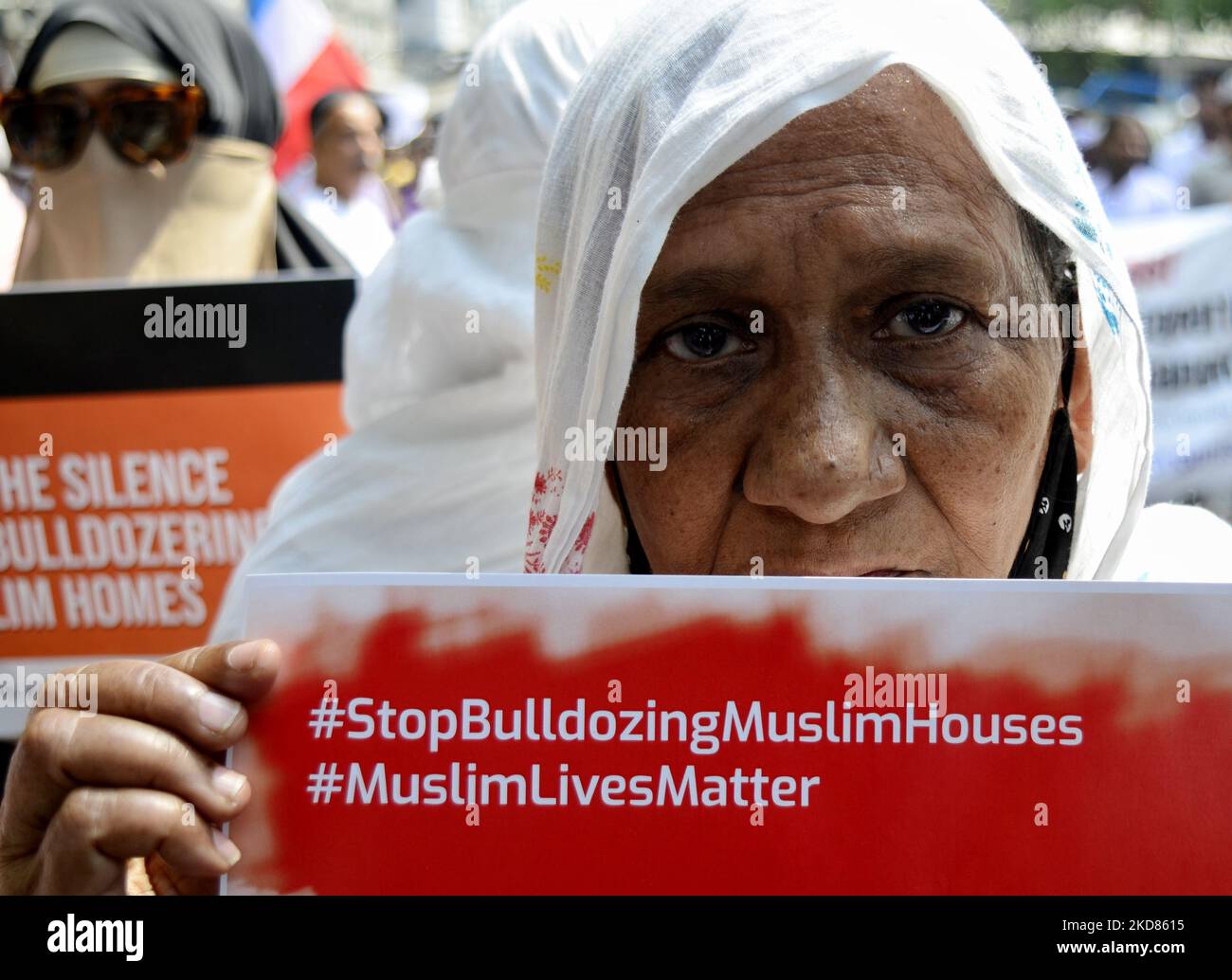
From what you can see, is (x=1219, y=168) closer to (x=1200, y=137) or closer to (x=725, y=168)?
(x=1200, y=137)

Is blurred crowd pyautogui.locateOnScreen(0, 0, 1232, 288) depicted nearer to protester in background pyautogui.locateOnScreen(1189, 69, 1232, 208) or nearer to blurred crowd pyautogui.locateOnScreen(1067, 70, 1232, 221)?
blurred crowd pyautogui.locateOnScreen(1067, 70, 1232, 221)

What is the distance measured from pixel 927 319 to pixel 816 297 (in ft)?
0.46

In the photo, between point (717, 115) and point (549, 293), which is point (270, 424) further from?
point (717, 115)

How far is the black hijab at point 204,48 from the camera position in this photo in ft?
14.6

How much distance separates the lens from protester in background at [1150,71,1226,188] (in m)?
10.2

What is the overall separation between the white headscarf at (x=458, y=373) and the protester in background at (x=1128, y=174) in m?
6.88

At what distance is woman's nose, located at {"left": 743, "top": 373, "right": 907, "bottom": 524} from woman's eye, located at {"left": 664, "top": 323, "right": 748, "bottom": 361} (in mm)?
109

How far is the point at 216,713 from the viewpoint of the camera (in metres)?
1.35

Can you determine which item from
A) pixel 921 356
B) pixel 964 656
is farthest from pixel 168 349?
pixel 964 656

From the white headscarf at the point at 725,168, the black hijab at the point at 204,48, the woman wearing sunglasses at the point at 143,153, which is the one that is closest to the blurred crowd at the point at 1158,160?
the black hijab at the point at 204,48

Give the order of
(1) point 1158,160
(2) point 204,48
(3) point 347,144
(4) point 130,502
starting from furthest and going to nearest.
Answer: (1) point 1158,160
(3) point 347,144
(2) point 204,48
(4) point 130,502

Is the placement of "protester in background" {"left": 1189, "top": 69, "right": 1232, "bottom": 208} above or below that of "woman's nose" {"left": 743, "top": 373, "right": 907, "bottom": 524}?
above

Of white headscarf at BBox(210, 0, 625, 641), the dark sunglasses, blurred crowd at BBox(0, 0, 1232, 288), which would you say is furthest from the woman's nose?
the dark sunglasses

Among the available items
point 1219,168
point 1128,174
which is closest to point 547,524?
point 1128,174
